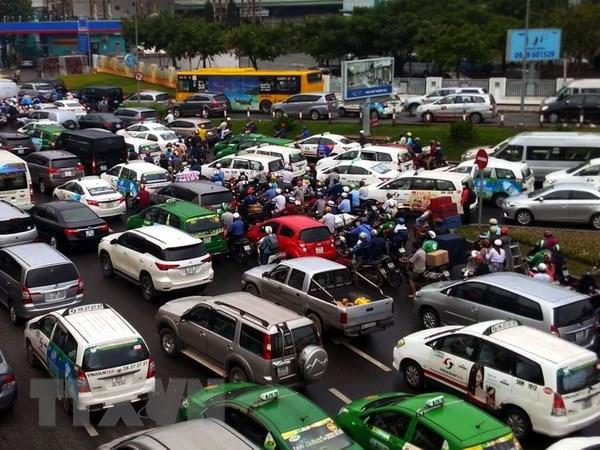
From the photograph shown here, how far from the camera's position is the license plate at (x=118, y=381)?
39.9 feet

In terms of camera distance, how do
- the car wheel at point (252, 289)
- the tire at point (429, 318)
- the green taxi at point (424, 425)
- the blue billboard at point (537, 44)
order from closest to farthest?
1. the green taxi at point (424, 425)
2. the tire at point (429, 318)
3. the car wheel at point (252, 289)
4. the blue billboard at point (537, 44)

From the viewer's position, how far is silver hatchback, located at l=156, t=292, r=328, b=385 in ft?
40.7

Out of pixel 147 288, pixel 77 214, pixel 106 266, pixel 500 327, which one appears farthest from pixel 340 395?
pixel 77 214

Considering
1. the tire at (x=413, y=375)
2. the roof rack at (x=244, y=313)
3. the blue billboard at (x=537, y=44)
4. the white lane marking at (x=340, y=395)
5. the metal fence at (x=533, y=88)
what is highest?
the blue billboard at (x=537, y=44)

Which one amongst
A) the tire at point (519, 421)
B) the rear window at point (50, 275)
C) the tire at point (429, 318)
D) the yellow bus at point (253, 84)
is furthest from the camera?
the yellow bus at point (253, 84)

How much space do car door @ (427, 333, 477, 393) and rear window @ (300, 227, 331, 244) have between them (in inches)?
267

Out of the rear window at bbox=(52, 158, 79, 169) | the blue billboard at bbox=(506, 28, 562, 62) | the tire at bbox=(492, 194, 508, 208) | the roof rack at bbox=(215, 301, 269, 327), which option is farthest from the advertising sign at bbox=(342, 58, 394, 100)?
the roof rack at bbox=(215, 301, 269, 327)

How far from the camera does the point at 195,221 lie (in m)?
20.2

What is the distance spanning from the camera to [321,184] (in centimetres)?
2617

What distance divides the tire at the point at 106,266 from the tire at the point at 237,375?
7616 mm

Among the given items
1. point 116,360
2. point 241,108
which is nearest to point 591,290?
point 116,360

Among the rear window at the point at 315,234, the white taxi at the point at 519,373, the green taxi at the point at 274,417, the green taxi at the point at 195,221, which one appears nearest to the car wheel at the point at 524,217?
the rear window at the point at 315,234

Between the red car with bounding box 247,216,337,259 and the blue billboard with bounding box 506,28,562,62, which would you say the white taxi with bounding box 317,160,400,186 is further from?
the blue billboard with bounding box 506,28,562,62

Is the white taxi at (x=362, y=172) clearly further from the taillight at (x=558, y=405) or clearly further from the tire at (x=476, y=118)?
the taillight at (x=558, y=405)
